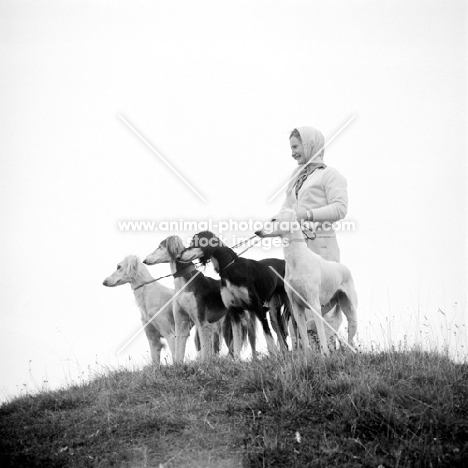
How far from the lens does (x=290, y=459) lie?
6027 mm

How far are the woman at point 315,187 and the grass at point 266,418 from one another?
1924 mm

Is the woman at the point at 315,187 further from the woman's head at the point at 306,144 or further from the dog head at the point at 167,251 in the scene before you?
the dog head at the point at 167,251

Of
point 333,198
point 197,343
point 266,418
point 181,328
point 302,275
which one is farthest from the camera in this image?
point 197,343

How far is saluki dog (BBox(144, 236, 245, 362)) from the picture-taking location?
34.9 ft

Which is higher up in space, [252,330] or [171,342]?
[252,330]

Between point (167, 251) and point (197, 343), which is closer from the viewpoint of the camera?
point (167, 251)

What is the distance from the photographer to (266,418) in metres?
6.86

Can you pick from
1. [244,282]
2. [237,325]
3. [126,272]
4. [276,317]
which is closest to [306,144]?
[244,282]

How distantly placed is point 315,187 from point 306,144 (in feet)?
2.25

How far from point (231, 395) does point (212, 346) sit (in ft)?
11.3

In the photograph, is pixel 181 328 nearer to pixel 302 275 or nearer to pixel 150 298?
pixel 150 298

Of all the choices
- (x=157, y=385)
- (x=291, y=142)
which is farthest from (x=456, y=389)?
(x=291, y=142)

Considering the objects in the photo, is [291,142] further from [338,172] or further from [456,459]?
[456,459]

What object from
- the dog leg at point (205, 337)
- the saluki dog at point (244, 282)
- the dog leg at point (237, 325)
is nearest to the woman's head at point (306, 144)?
the saluki dog at point (244, 282)
